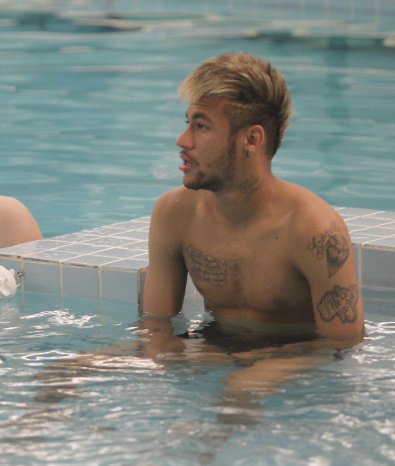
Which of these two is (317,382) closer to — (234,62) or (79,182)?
(234,62)

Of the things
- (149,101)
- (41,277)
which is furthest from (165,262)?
(149,101)

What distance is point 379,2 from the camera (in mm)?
21359

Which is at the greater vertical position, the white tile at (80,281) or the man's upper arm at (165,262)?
the man's upper arm at (165,262)

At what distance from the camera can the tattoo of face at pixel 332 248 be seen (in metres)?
3.25

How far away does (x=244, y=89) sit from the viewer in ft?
10.6

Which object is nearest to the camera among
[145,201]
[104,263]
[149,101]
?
[104,263]

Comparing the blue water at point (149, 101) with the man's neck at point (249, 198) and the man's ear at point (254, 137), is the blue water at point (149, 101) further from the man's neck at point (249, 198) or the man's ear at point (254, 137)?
the man's ear at point (254, 137)

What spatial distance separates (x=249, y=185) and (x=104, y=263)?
120 centimetres

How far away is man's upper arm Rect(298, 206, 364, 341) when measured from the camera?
3.26m

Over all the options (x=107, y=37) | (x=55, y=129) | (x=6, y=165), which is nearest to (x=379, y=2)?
(x=107, y=37)

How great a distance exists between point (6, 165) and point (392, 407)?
19.5ft

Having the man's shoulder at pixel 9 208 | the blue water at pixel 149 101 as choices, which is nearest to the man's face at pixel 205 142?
the man's shoulder at pixel 9 208

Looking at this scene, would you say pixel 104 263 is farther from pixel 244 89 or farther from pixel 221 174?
pixel 244 89

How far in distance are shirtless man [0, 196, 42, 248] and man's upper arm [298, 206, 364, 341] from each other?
201 centimetres
